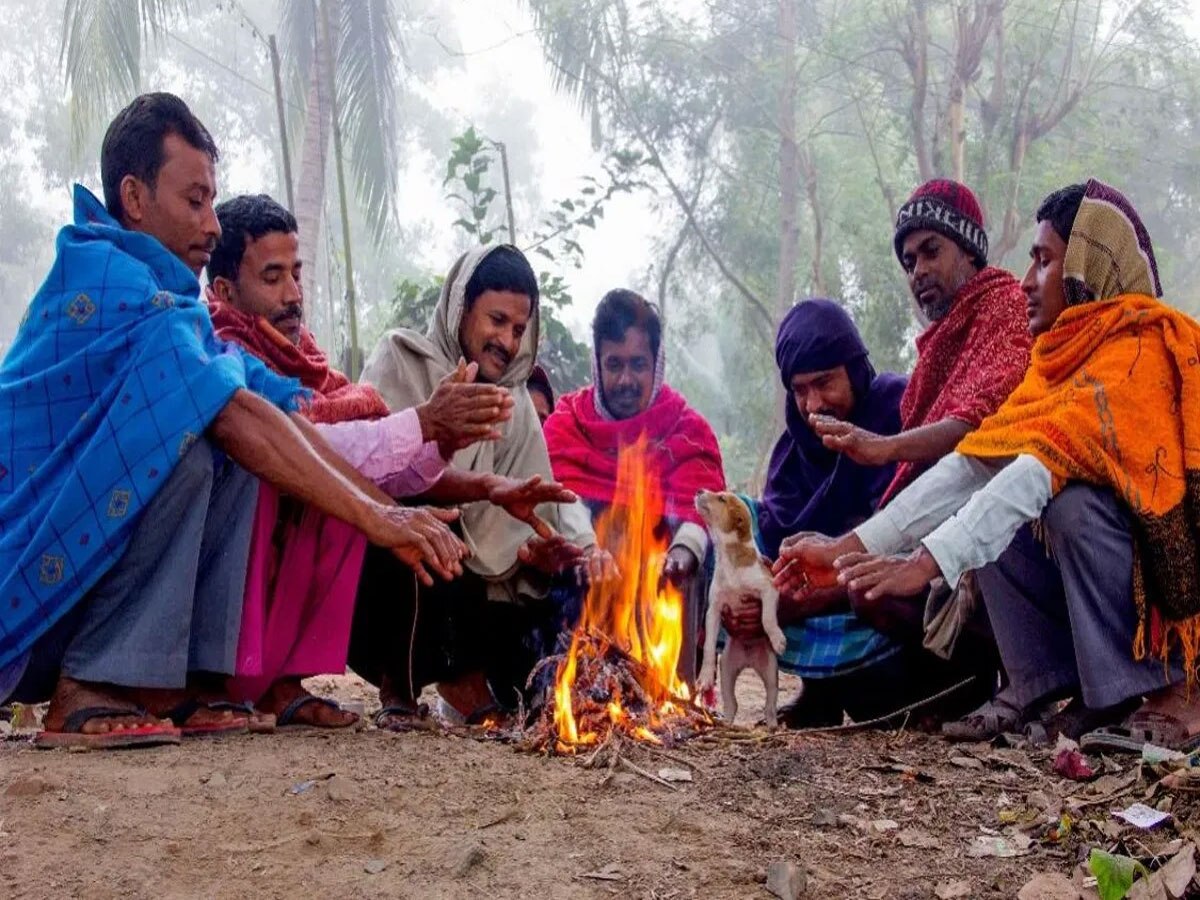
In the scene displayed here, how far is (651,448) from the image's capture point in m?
5.57

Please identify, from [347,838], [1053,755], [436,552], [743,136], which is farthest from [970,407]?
[743,136]

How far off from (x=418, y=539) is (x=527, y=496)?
1.03 metres

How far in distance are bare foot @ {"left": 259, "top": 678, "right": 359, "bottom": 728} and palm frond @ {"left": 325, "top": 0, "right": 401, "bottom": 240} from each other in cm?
1492

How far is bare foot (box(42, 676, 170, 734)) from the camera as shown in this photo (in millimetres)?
3291

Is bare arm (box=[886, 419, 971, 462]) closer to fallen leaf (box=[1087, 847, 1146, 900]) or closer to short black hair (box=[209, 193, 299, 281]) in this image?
fallen leaf (box=[1087, 847, 1146, 900])

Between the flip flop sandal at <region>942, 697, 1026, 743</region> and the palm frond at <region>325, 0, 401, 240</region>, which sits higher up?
the palm frond at <region>325, 0, 401, 240</region>

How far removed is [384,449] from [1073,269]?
2.55 metres

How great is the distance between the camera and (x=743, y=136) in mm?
20828

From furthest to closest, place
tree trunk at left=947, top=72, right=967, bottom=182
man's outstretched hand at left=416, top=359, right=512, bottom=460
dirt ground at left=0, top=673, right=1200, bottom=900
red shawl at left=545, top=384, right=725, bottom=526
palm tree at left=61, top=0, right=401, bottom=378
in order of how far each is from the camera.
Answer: palm tree at left=61, top=0, right=401, bottom=378 < tree trunk at left=947, top=72, right=967, bottom=182 < red shawl at left=545, top=384, right=725, bottom=526 < man's outstretched hand at left=416, top=359, right=512, bottom=460 < dirt ground at left=0, top=673, right=1200, bottom=900

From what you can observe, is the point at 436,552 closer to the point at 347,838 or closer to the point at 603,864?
the point at 347,838

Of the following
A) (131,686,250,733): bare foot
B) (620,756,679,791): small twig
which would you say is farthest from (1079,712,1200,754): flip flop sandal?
(131,686,250,733): bare foot

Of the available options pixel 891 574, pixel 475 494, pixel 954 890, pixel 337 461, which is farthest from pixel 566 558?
pixel 954 890

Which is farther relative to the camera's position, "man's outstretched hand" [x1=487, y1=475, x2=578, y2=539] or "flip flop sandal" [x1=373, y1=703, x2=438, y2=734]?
"man's outstretched hand" [x1=487, y1=475, x2=578, y2=539]

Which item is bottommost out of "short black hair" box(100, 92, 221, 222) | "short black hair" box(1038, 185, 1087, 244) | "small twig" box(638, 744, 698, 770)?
"small twig" box(638, 744, 698, 770)
